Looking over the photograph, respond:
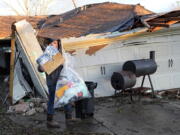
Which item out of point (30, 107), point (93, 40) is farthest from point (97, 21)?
point (30, 107)

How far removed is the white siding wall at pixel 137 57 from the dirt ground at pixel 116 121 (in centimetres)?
132

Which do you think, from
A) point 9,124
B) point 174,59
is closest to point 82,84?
point 9,124

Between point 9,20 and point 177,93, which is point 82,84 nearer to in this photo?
point 177,93

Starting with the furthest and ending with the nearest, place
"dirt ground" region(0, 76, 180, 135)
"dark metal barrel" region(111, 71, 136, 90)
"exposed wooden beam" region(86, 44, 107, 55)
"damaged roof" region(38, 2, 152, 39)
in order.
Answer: "damaged roof" region(38, 2, 152, 39)
"exposed wooden beam" region(86, 44, 107, 55)
"dark metal barrel" region(111, 71, 136, 90)
"dirt ground" region(0, 76, 180, 135)

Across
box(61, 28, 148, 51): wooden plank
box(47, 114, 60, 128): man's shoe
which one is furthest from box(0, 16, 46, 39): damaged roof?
box(47, 114, 60, 128): man's shoe

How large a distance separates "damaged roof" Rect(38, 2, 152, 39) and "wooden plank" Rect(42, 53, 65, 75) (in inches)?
270

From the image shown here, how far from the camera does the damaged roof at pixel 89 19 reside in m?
14.5

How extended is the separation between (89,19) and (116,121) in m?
10.0

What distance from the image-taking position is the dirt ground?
6707mm

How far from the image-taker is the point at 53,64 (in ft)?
22.8

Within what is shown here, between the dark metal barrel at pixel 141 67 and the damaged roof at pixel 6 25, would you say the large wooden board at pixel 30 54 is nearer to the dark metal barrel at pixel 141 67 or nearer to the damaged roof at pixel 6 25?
the dark metal barrel at pixel 141 67

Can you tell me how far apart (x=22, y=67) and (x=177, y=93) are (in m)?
5.18

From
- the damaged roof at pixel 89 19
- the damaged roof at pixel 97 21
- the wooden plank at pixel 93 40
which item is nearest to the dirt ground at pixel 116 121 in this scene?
the wooden plank at pixel 93 40

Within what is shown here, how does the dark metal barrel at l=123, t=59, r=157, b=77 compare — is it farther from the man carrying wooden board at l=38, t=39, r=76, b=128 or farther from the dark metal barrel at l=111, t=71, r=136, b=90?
the man carrying wooden board at l=38, t=39, r=76, b=128
